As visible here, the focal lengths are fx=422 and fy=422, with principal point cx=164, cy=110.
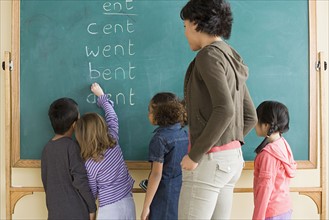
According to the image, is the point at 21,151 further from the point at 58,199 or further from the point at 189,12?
the point at 189,12

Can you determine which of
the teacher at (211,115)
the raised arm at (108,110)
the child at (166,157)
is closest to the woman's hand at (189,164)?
the teacher at (211,115)

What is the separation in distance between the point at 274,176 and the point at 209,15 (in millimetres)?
1028

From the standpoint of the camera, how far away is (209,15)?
161 cm

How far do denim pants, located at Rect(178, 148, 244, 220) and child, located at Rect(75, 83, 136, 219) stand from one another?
82cm

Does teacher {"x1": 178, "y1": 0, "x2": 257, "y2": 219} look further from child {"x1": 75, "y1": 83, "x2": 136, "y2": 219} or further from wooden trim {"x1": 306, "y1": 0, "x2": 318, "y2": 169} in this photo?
wooden trim {"x1": 306, "y1": 0, "x2": 318, "y2": 169}

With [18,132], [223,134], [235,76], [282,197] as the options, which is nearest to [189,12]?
[235,76]

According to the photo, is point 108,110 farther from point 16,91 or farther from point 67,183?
point 16,91

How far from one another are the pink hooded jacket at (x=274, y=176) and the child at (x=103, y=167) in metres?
0.74

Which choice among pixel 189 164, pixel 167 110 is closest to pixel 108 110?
pixel 167 110

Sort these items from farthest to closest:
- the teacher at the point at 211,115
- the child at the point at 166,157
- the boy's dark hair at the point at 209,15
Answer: the child at the point at 166,157 < the boy's dark hair at the point at 209,15 < the teacher at the point at 211,115

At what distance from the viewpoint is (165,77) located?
261 cm

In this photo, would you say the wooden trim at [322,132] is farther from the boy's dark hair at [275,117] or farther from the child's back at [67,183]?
the child's back at [67,183]

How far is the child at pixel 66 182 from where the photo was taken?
235 centimetres

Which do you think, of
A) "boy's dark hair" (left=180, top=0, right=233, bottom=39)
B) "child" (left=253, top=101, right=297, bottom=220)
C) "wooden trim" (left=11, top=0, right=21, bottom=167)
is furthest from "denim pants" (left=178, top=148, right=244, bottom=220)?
"wooden trim" (left=11, top=0, right=21, bottom=167)
